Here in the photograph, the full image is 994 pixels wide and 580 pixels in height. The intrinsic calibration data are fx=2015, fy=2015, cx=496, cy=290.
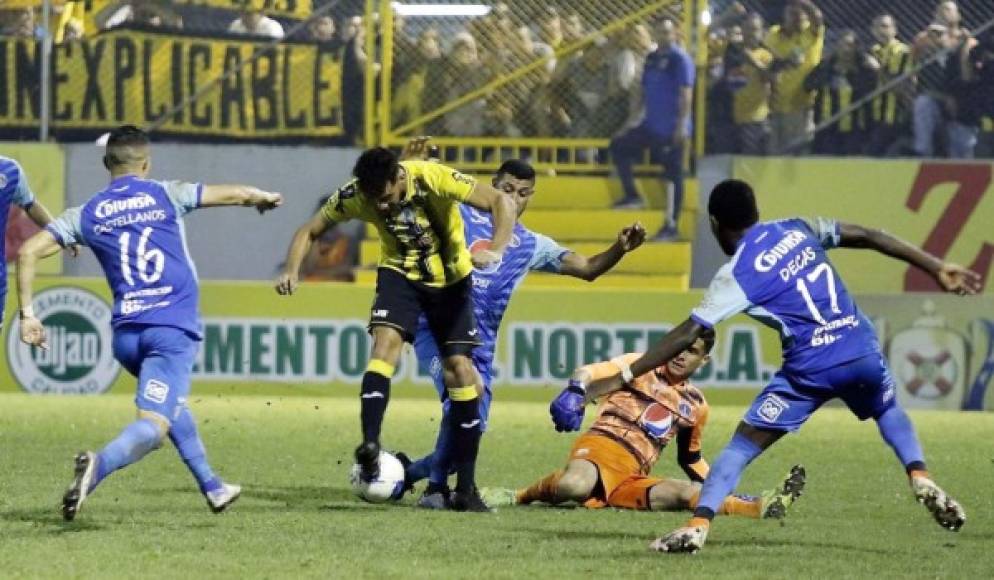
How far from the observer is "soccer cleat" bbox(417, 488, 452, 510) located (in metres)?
10.3

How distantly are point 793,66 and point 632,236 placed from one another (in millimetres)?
11047

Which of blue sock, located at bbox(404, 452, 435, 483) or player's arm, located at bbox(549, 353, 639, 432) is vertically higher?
player's arm, located at bbox(549, 353, 639, 432)

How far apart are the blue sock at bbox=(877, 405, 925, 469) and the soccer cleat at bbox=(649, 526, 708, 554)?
39.2 inches

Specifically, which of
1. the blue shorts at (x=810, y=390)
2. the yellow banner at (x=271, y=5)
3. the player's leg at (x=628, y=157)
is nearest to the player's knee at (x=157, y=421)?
the blue shorts at (x=810, y=390)

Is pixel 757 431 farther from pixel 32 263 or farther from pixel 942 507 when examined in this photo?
pixel 32 263

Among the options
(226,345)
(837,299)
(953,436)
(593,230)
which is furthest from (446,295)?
(593,230)

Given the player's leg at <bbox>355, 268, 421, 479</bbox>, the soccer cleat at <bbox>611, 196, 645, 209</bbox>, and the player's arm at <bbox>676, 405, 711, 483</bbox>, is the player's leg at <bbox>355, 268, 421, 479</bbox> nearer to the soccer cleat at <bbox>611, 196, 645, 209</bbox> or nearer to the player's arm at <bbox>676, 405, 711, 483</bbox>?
the player's arm at <bbox>676, 405, 711, 483</bbox>

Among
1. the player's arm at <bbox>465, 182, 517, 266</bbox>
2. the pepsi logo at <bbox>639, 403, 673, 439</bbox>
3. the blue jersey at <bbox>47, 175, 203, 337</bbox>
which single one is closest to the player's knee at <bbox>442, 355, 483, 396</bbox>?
the player's arm at <bbox>465, 182, 517, 266</bbox>

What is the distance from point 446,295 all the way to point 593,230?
1181 cm

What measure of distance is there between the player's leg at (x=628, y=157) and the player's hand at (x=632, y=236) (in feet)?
35.6

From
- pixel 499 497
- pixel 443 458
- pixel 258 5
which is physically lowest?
pixel 499 497

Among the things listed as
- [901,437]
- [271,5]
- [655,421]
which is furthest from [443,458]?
[271,5]

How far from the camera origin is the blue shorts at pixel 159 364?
30.1ft

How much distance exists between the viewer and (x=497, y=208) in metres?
9.95
